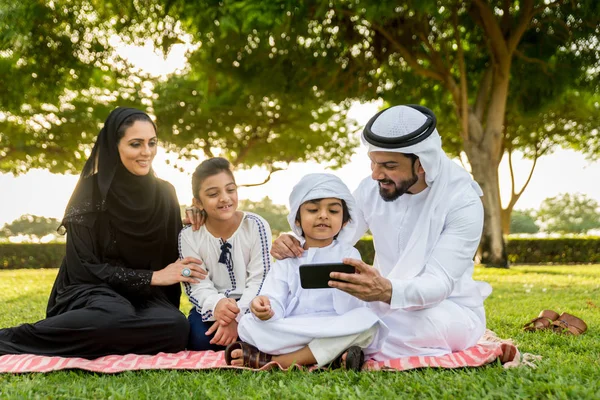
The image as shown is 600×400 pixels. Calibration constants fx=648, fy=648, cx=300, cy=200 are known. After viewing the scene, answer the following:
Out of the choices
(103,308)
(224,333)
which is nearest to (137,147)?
(103,308)

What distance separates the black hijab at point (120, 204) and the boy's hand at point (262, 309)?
139 centimetres

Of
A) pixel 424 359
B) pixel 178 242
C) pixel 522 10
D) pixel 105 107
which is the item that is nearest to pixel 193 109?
pixel 105 107

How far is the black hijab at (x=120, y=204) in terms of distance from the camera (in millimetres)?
4828

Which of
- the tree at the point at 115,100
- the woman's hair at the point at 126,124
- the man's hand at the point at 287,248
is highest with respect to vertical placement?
the tree at the point at 115,100

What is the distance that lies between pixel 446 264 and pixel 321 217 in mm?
830

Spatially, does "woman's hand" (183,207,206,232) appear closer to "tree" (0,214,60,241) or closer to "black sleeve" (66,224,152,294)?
"black sleeve" (66,224,152,294)

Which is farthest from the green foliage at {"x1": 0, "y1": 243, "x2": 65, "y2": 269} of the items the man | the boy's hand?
the boy's hand

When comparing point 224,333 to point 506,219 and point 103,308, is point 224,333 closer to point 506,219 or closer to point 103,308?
point 103,308

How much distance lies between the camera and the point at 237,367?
3941mm

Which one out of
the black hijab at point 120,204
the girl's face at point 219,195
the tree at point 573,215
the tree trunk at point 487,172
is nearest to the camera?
the girl's face at point 219,195

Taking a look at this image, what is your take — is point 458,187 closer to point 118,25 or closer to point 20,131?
point 118,25

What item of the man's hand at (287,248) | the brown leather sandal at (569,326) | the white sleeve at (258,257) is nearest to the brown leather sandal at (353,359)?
the man's hand at (287,248)

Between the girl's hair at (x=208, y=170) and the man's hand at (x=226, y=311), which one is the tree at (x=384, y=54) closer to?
the girl's hair at (x=208, y=170)

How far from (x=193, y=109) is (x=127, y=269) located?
1705 centimetres
